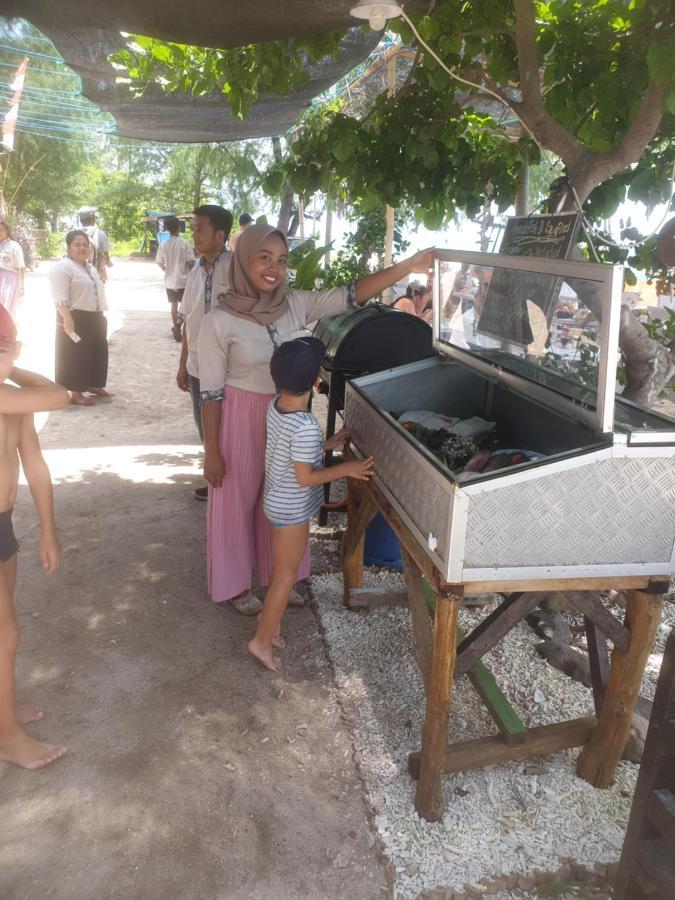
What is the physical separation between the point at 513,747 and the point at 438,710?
1.49ft

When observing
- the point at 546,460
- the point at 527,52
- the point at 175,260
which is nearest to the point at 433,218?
the point at 527,52

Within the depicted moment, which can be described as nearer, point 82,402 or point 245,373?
point 245,373

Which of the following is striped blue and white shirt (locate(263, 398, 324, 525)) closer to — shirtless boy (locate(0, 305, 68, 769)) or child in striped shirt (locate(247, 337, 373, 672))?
child in striped shirt (locate(247, 337, 373, 672))

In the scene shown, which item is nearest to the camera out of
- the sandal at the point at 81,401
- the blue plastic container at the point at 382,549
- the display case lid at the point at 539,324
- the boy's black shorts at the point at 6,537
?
the display case lid at the point at 539,324

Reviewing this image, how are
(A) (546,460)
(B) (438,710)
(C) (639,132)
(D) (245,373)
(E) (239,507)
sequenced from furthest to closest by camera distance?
(E) (239,507) < (D) (245,373) < (C) (639,132) < (B) (438,710) < (A) (546,460)

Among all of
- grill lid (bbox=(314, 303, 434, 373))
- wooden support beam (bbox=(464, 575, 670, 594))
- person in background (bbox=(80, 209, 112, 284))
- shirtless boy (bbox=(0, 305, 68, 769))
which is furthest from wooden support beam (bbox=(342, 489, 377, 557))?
person in background (bbox=(80, 209, 112, 284))

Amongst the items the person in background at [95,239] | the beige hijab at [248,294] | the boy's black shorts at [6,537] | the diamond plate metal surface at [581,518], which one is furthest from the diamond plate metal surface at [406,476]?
the person in background at [95,239]

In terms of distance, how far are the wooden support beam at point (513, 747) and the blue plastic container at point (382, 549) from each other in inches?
66.0

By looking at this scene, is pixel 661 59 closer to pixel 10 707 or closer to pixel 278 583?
pixel 278 583

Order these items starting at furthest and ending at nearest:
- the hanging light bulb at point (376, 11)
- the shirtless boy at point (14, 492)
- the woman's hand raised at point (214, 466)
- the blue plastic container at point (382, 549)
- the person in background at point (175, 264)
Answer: the person in background at point (175, 264)
the blue plastic container at point (382, 549)
the woman's hand raised at point (214, 466)
the hanging light bulb at point (376, 11)
the shirtless boy at point (14, 492)

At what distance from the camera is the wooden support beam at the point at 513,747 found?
2.46 m

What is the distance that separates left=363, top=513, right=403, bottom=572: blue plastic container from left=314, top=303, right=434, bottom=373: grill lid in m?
1.00

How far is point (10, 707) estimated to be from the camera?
8.23 ft

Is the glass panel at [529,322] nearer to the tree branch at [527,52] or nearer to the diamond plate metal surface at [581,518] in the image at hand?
the diamond plate metal surface at [581,518]
